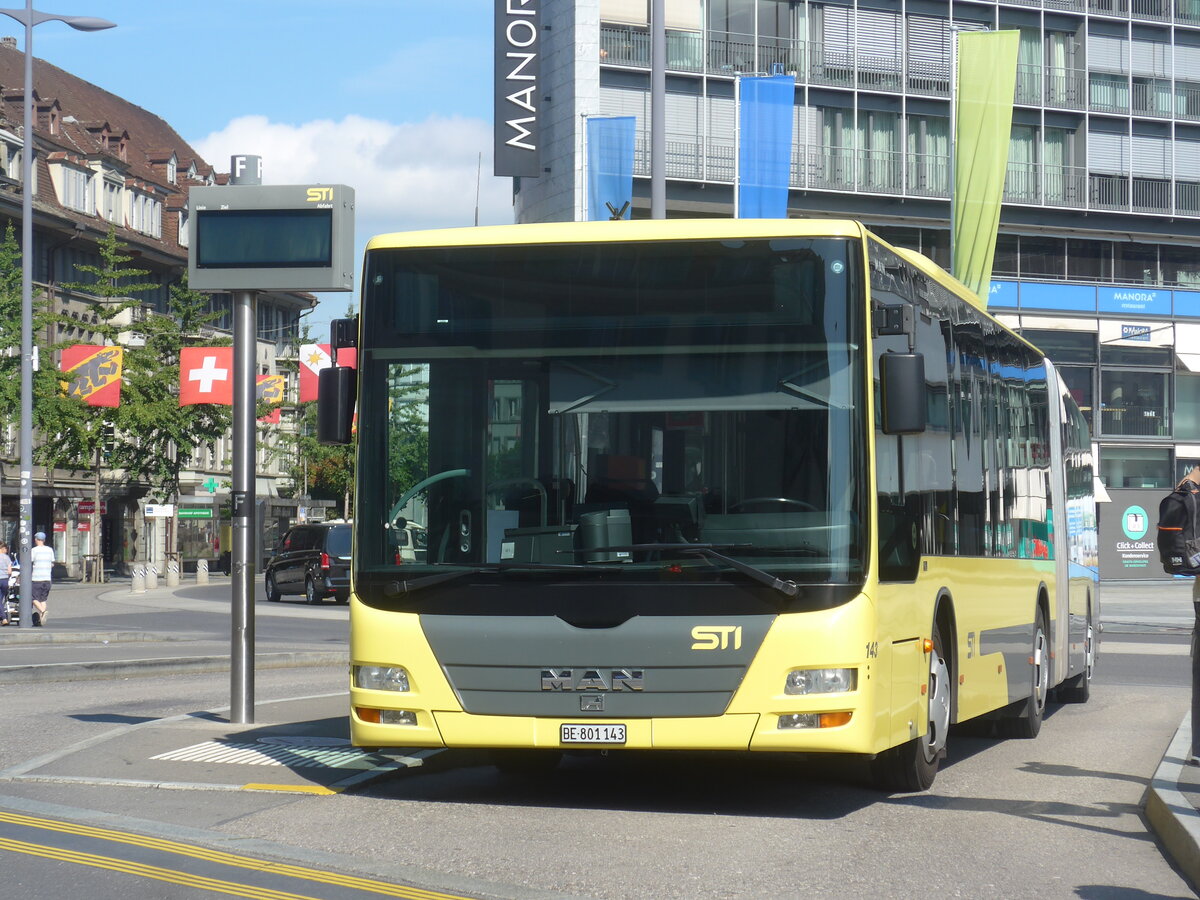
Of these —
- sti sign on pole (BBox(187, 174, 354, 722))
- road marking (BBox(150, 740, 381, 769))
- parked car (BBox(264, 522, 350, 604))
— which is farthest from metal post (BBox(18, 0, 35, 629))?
road marking (BBox(150, 740, 381, 769))

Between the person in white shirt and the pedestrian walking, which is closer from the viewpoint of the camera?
the person in white shirt

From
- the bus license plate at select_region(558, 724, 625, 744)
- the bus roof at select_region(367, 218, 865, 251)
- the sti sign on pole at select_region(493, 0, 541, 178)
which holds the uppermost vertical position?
the sti sign on pole at select_region(493, 0, 541, 178)

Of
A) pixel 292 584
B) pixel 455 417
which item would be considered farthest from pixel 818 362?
Result: pixel 292 584

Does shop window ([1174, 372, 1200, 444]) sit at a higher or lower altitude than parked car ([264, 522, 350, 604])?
higher

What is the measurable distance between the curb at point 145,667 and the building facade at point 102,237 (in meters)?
34.7

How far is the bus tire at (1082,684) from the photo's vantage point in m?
16.6

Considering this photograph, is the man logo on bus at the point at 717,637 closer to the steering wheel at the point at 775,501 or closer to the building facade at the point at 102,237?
the steering wheel at the point at 775,501

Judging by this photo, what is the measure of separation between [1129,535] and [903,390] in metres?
39.9

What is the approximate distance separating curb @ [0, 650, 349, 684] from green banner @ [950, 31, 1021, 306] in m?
15.5

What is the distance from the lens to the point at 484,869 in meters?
7.36

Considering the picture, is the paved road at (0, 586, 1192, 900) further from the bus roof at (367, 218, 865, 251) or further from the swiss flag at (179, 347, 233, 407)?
the swiss flag at (179, 347, 233, 407)

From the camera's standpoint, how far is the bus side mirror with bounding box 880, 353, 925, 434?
878cm

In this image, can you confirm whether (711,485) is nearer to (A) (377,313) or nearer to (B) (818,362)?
(B) (818,362)

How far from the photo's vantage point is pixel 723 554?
8773 mm
